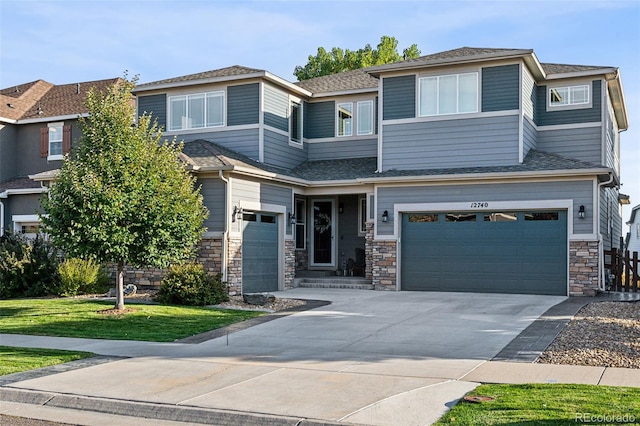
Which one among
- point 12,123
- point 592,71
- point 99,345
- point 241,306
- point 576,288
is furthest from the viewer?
point 12,123

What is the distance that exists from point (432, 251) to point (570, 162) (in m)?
4.64

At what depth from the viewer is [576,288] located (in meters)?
18.6

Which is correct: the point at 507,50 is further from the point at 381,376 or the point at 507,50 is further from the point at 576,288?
the point at 381,376

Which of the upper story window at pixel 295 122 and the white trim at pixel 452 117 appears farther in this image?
the upper story window at pixel 295 122

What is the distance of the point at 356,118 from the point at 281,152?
316cm

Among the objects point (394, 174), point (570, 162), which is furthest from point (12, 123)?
point (570, 162)

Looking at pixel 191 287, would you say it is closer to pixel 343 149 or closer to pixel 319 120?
pixel 343 149

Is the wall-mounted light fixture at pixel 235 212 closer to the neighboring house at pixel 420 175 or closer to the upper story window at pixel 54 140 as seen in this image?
the neighboring house at pixel 420 175

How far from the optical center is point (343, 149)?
24.7m

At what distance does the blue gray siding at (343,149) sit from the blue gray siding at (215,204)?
21.6 feet

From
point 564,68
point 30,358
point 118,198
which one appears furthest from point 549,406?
point 564,68

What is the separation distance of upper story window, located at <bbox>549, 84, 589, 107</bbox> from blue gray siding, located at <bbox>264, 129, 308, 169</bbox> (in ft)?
28.4

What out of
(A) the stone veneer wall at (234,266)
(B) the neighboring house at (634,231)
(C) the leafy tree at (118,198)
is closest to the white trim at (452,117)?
(A) the stone veneer wall at (234,266)
